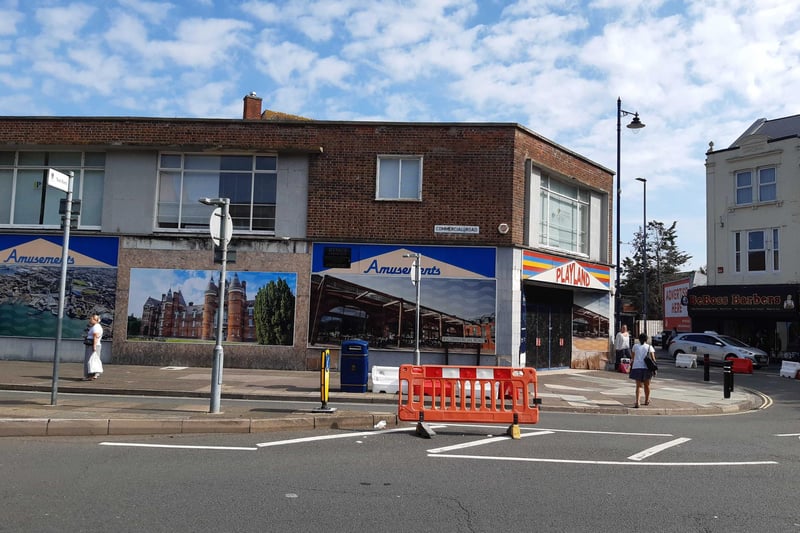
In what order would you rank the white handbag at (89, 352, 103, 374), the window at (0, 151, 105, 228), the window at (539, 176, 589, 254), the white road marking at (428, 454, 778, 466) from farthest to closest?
the window at (539, 176, 589, 254) → the window at (0, 151, 105, 228) → the white handbag at (89, 352, 103, 374) → the white road marking at (428, 454, 778, 466)

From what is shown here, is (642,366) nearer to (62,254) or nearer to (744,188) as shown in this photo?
(62,254)

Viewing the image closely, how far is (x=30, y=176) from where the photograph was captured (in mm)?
21266

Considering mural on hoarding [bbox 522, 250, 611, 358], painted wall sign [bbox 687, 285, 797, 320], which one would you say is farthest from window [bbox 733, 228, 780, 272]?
mural on hoarding [bbox 522, 250, 611, 358]

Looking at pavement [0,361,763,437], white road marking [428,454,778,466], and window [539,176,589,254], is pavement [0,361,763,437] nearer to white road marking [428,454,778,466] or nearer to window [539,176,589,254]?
white road marking [428,454,778,466]

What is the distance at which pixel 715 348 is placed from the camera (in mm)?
29328

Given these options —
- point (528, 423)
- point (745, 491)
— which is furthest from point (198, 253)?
point (745, 491)

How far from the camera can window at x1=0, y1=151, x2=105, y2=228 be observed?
68.9 ft

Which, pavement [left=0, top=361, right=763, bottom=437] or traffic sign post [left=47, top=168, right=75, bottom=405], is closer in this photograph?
pavement [left=0, top=361, right=763, bottom=437]

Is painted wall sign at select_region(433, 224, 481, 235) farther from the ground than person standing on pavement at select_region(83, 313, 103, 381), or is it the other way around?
painted wall sign at select_region(433, 224, 481, 235)

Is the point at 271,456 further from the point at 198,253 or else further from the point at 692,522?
the point at 198,253

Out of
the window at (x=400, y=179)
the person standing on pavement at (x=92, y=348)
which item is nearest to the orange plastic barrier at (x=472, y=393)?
the person standing on pavement at (x=92, y=348)

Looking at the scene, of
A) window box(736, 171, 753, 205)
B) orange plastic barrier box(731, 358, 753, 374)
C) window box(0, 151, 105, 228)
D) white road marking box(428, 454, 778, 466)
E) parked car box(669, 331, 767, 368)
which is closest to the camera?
white road marking box(428, 454, 778, 466)

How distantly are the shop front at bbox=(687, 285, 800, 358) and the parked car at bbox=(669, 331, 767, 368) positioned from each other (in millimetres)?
2592

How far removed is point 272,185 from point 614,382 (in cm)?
1200
